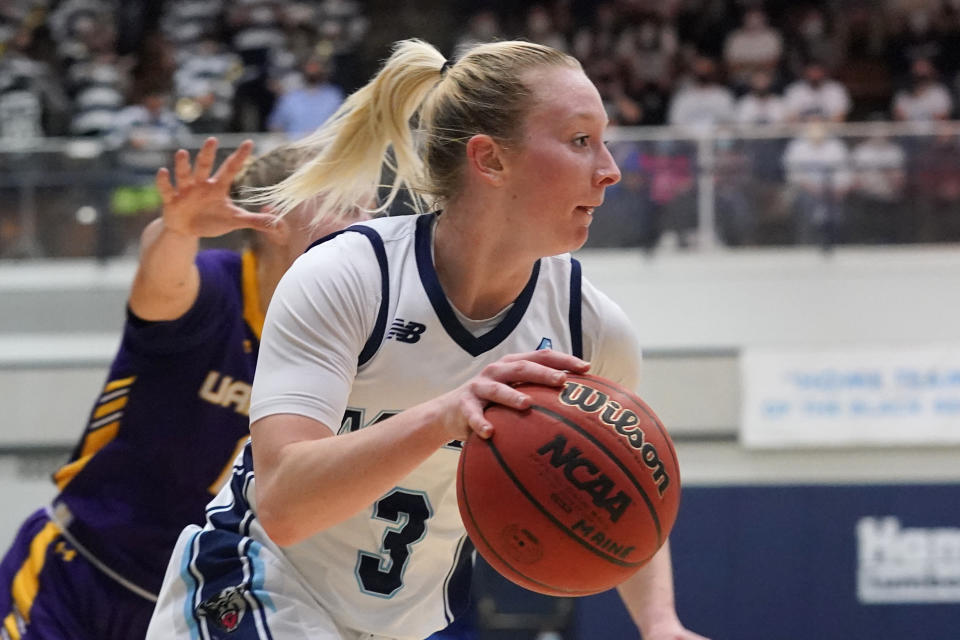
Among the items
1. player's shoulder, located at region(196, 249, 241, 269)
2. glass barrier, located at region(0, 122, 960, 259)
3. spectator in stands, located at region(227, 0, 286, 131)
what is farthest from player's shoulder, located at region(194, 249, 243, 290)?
spectator in stands, located at region(227, 0, 286, 131)

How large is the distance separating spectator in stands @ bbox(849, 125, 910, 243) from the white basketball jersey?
7.11 meters

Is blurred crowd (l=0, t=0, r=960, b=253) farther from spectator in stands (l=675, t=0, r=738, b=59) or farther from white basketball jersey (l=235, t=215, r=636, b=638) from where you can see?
white basketball jersey (l=235, t=215, r=636, b=638)

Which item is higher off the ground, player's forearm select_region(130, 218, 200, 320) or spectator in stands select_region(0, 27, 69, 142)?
player's forearm select_region(130, 218, 200, 320)

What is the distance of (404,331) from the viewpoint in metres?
2.46

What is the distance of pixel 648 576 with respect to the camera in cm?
275

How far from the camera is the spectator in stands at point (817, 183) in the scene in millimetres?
9273

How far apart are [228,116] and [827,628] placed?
6.31m

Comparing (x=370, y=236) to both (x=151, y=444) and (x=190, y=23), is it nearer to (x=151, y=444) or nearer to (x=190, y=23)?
(x=151, y=444)

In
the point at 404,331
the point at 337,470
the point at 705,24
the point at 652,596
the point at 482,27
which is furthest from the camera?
the point at 482,27

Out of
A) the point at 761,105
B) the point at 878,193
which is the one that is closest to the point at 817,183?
the point at 878,193

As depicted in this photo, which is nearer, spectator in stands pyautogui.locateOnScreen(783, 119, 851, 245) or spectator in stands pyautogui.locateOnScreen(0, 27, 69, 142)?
spectator in stands pyautogui.locateOnScreen(783, 119, 851, 245)

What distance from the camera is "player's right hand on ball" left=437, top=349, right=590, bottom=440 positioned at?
2.02 m

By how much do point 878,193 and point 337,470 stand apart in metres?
7.94

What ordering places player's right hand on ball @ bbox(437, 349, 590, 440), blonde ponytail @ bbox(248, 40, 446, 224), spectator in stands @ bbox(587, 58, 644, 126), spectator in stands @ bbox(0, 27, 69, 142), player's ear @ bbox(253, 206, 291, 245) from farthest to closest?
spectator in stands @ bbox(587, 58, 644, 126) → spectator in stands @ bbox(0, 27, 69, 142) → player's ear @ bbox(253, 206, 291, 245) → blonde ponytail @ bbox(248, 40, 446, 224) → player's right hand on ball @ bbox(437, 349, 590, 440)
